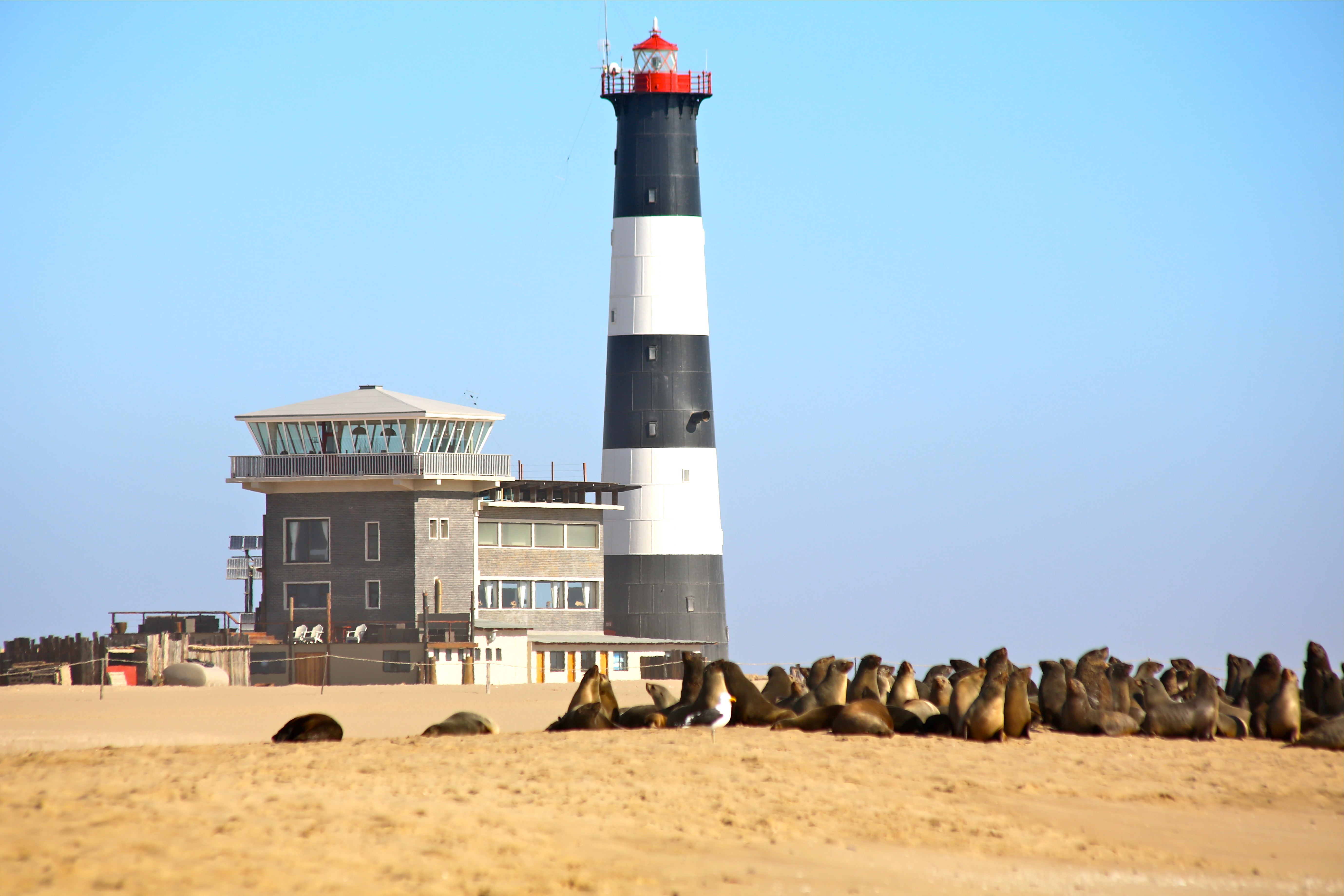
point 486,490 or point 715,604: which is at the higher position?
point 486,490

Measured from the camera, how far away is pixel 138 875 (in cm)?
837

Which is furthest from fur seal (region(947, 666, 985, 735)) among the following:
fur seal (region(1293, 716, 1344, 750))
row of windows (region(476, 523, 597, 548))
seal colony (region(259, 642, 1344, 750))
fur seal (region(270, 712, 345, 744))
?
row of windows (region(476, 523, 597, 548))

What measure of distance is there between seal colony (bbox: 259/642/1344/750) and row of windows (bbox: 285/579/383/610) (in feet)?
71.7

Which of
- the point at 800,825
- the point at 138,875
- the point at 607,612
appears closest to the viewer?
the point at 138,875

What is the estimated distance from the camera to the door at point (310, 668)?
4247 centimetres

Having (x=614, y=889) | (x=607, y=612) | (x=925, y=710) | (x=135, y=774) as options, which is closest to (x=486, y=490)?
(x=607, y=612)

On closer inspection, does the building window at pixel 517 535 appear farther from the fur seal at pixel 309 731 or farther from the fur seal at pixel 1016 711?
the fur seal at pixel 309 731

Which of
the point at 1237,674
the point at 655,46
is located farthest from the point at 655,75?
the point at 1237,674

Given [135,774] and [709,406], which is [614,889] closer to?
[135,774]

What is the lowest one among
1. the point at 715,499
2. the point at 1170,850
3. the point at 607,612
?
the point at 1170,850

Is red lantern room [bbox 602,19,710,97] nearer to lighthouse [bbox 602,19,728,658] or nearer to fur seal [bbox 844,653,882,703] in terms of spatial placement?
lighthouse [bbox 602,19,728,658]

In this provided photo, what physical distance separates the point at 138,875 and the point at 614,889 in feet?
8.85

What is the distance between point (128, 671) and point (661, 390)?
1707 centimetres

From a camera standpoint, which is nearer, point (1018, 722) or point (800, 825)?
point (800, 825)
